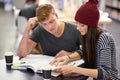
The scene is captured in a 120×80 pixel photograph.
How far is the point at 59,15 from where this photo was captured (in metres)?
4.11

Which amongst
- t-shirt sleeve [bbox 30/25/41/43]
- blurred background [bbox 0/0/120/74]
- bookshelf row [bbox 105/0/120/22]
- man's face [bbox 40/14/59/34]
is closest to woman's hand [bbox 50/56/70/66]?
man's face [bbox 40/14/59/34]

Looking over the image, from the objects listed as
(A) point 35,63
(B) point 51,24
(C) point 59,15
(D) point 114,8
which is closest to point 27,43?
(B) point 51,24

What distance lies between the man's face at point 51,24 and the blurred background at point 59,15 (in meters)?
0.78

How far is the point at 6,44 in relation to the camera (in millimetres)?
5656

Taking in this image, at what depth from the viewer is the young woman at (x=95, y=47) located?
1743 mm

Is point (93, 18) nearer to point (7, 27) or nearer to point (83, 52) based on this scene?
point (83, 52)

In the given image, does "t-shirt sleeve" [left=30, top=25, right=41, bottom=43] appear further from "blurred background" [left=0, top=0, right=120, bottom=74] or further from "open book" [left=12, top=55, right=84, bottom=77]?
"blurred background" [left=0, top=0, right=120, bottom=74]

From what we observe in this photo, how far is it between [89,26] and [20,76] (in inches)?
23.8

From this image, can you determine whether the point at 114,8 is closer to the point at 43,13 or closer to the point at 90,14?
the point at 43,13

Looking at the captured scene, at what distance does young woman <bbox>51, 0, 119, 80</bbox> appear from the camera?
68.6 inches

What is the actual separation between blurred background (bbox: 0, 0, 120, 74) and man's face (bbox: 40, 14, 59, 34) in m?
0.78

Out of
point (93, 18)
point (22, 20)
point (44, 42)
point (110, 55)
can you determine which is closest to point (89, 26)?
point (93, 18)

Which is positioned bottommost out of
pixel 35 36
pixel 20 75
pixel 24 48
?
pixel 20 75

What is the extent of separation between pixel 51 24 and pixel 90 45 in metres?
0.47
